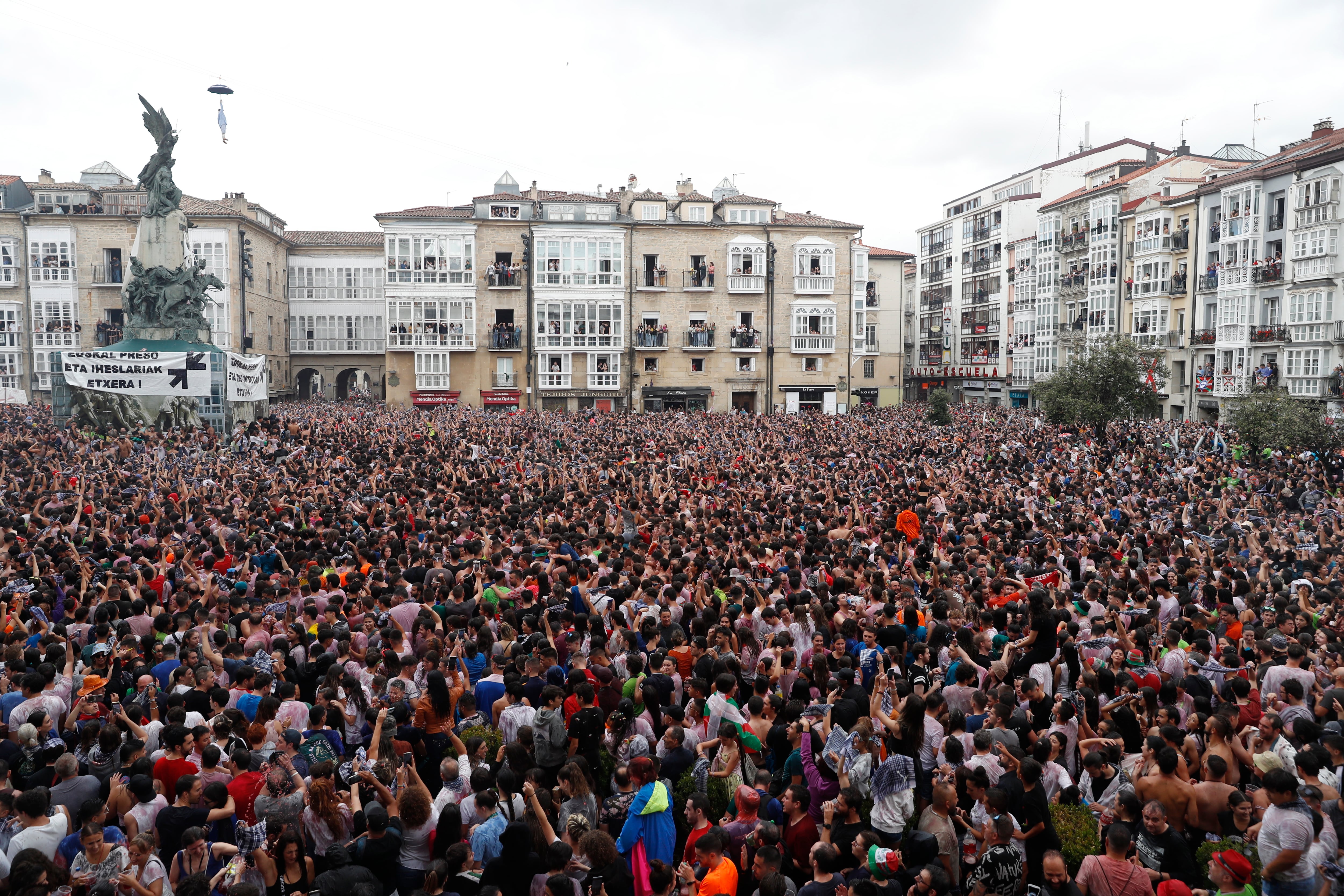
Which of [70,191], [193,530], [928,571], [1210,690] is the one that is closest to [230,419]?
[193,530]

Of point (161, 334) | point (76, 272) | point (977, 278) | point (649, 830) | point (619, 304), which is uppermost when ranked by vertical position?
point (977, 278)

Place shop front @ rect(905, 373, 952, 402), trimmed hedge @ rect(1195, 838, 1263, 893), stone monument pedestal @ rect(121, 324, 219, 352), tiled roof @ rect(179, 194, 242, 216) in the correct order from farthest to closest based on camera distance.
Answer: shop front @ rect(905, 373, 952, 402) → tiled roof @ rect(179, 194, 242, 216) → stone monument pedestal @ rect(121, 324, 219, 352) → trimmed hedge @ rect(1195, 838, 1263, 893)

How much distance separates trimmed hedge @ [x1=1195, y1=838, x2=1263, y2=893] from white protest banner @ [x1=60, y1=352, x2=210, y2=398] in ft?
84.9

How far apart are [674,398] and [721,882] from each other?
4574cm

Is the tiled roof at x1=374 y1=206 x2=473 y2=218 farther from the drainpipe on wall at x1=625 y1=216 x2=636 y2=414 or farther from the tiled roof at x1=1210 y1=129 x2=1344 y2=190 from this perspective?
the tiled roof at x1=1210 y1=129 x2=1344 y2=190

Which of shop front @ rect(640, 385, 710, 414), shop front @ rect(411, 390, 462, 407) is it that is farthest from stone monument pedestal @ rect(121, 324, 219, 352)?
shop front @ rect(640, 385, 710, 414)

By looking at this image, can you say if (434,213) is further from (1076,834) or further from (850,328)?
(1076,834)

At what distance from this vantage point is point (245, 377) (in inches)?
1093

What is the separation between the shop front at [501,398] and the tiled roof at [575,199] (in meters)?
10.4

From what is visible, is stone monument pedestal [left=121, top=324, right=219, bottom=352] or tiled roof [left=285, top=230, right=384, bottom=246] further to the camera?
tiled roof [left=285, top=230, right=384, bottom=246]

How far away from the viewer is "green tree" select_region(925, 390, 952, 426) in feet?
128

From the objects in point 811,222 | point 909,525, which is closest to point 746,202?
point 811,222

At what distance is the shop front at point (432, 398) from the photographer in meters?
47.8

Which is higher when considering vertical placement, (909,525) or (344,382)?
(344,382)
